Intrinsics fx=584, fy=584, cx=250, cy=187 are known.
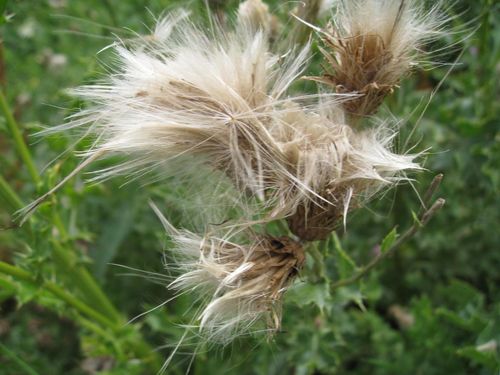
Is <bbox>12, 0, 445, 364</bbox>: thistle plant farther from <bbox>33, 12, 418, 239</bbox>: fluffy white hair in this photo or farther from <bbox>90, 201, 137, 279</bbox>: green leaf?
<bbox>90, 201, 137, 279</bbox>: green leaf

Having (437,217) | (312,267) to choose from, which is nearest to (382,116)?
(312,267)

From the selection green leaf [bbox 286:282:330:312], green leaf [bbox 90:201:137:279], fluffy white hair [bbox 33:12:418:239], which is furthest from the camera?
green leaf [bbox 90:201:137:279]

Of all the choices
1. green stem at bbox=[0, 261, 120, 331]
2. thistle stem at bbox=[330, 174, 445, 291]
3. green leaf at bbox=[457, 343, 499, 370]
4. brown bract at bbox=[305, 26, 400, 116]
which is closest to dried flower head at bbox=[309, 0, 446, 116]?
brown bract at bbox=[305, 26, 400, 116]

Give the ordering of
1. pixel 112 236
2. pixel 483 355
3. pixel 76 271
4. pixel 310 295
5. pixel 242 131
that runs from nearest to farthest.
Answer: pixel 242 131
pixel 310 295
pixel 483 355
pixel 76 271
pixel 112 236

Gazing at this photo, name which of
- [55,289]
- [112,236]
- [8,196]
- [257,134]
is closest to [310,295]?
[257,134]

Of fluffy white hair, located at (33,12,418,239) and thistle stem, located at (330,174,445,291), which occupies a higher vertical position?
fluffy white hair, located at (33,12,418,239)

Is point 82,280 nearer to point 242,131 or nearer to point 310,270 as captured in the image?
point 310,270

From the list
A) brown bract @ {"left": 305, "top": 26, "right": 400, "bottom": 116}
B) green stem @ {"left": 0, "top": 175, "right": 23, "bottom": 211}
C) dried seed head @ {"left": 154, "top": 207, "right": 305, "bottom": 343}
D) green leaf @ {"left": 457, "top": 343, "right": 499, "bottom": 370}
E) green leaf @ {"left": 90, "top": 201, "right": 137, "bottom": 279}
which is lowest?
green leaf @ {"left": 457, "top": 343, "right": 499, "bottom": 370}

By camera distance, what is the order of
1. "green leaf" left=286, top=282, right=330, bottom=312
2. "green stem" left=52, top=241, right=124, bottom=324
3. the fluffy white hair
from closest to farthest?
1. the fluffy white hair
2. "green leaf" left=286, top=282, right=330, bottom=312
3. "green stem" left=52, top=241, right=124, bottom=324

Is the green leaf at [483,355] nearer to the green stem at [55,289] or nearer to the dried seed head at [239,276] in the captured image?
the dried seed head at [239,276]
